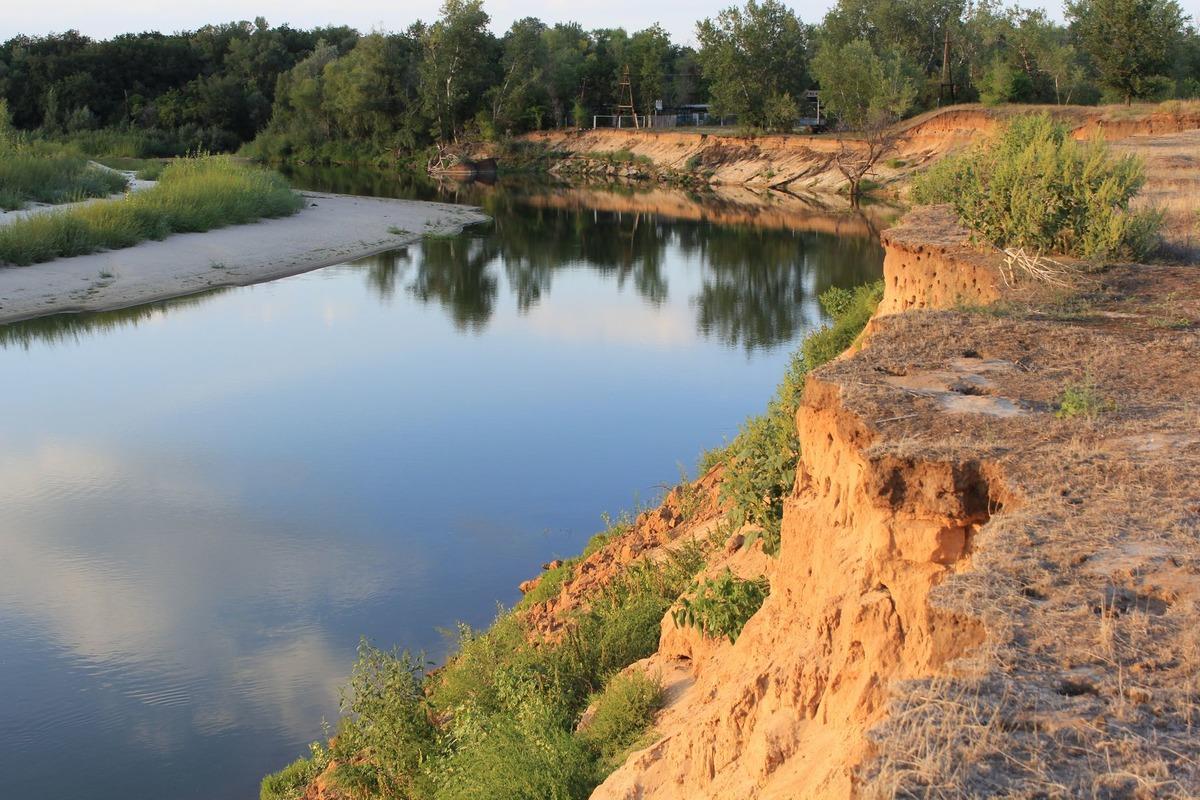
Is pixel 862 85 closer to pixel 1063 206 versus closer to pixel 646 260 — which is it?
pixel 646 260

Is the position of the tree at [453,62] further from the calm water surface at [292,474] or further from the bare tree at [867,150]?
the calm water surface at [292,474]

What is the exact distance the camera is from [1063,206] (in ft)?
34.2

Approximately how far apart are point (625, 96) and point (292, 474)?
186ft

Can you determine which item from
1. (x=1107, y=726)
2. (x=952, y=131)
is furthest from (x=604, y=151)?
(x=1107, y=726)

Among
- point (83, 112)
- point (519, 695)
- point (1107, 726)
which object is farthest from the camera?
point (83, 112)

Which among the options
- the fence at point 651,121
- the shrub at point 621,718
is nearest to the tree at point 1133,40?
the fence at point 651,121

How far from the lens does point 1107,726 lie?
3092mm

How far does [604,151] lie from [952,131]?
19.0 meters

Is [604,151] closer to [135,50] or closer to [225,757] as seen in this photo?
[135,50]

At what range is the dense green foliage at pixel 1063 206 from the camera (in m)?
10.2

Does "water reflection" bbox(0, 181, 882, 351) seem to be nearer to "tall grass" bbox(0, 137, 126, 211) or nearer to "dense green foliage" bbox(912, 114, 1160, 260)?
"tall grass" bbox(0, 137, 126, 211)

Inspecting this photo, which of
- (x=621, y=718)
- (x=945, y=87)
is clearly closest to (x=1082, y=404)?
(x=621, y=718)

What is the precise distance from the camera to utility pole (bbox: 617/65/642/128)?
64.9 m

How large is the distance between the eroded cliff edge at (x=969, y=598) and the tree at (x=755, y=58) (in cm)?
5040
